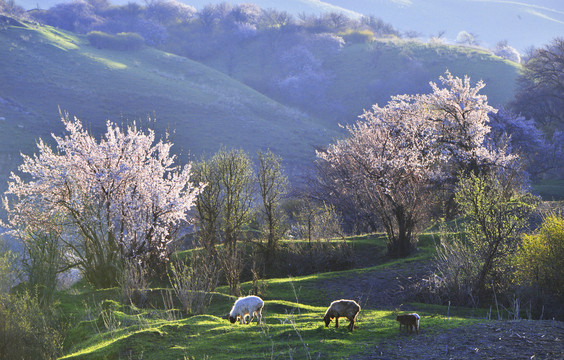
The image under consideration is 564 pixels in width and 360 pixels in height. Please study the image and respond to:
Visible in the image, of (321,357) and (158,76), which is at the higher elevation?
(158,76)

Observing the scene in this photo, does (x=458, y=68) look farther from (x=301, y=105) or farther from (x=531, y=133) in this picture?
(x=531, y=133)

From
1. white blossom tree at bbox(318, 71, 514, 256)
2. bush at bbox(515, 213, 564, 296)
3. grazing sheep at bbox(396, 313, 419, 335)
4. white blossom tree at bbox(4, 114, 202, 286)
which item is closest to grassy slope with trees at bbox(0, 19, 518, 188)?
white blossom tree at bbox(4, 114, 202, 286)

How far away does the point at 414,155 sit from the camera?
17.8m

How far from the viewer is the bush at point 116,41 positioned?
8575 centimetres

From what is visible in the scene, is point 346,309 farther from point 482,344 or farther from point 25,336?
point 25,336

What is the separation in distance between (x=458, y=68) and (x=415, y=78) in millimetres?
7139

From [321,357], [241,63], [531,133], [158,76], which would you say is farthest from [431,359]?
[241,63]

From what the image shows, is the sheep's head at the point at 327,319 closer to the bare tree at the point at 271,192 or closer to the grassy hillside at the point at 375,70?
the bare tree at the point at 271,192

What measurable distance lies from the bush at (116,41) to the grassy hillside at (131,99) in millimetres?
2563

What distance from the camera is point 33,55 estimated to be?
232 ft

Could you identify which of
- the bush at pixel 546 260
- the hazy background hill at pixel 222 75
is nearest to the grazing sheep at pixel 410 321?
the bush at pixel 546 260

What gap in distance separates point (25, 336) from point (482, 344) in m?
7.72

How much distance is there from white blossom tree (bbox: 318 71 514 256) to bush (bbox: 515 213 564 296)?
21.2ft

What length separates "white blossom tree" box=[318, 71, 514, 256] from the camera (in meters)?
16.2
